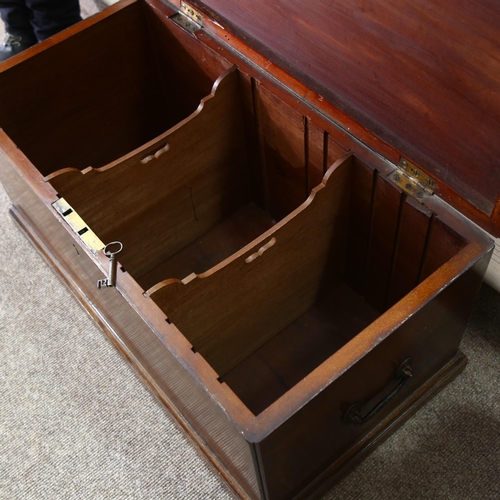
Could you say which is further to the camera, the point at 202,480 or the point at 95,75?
the point at 95,75

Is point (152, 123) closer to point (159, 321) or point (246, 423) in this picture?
point (159, 321)

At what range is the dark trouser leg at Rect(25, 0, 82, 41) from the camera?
4.64ft

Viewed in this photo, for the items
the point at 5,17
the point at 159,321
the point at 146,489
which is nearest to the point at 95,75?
the point at 5,17

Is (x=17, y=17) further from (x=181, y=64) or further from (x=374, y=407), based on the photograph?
(x=374, y=407)

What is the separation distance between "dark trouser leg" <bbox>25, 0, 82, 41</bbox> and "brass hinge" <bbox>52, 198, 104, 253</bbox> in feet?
2.19

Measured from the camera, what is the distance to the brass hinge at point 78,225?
0.90 metres

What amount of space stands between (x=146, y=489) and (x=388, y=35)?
0.83 m

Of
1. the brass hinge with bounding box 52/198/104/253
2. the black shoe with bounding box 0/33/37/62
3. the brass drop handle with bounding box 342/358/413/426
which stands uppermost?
the brass hinge with bounding box 52/198/104/253

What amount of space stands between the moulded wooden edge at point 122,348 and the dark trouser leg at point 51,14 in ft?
1.32

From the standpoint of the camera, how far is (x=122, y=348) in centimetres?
123

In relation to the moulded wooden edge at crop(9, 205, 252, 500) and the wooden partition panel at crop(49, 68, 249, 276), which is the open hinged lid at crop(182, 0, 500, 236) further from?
the moulded wooden edge at crop(9, 205, 252, 500)

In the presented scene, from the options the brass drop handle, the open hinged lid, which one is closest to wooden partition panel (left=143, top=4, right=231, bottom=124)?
the open hinged lid

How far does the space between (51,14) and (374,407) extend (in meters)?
1.07

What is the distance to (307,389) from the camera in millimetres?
760
